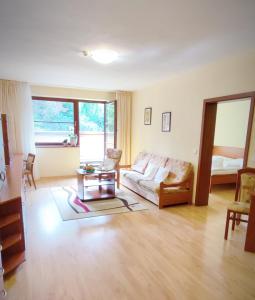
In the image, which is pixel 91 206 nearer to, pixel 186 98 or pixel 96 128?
pixel 186 98

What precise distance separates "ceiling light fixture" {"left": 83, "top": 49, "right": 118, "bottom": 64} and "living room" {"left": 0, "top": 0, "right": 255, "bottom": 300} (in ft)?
0.05

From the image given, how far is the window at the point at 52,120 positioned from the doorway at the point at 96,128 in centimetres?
37

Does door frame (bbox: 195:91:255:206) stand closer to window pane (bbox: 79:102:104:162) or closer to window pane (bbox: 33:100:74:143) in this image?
window pane (bbox: 79:102:104:162)

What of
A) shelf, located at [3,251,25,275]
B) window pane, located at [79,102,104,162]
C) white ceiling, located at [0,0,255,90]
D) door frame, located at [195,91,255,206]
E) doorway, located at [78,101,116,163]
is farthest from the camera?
window pane, located at [79,102,104,162]

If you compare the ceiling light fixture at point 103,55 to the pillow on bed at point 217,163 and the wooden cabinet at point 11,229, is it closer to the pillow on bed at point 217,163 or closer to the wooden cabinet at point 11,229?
the wooden cabinet at point 11,229

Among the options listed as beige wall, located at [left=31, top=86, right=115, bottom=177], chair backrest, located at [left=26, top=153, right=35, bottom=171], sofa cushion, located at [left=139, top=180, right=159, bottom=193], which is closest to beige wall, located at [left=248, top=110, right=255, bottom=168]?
sofa cushion, located at [left=139, top=180, right=159, bottom=193]

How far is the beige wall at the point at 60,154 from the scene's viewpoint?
18.1 feet

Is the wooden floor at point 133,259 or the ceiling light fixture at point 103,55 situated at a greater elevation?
the ceiling light fixture at point 103,55

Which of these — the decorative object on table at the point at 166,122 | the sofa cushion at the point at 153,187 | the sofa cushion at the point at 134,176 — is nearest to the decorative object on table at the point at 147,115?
the decorative object on table at the point at 166,122

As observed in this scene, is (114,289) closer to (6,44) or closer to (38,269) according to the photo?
(38,269)

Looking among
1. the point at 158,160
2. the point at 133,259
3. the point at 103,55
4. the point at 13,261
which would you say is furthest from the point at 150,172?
the point at 13,261

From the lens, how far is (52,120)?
580 centimetres

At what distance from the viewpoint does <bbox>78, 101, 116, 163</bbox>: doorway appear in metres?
6.11

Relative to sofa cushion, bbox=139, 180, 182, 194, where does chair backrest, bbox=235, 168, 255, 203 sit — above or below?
above
